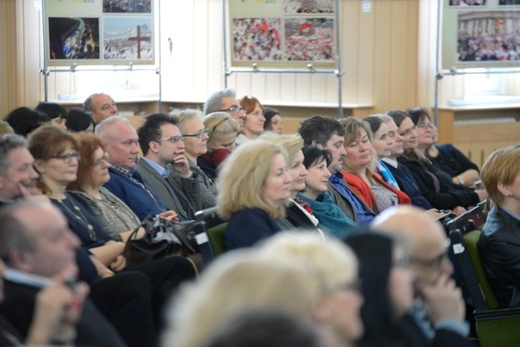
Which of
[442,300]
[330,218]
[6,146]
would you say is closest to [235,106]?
[330,218]

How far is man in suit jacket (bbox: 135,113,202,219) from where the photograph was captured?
18.0 feet

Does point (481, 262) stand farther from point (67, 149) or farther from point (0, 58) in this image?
point (0, 58)

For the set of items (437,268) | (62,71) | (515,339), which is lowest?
(515,339)

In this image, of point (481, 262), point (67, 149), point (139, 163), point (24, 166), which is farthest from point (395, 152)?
point (24, 166)

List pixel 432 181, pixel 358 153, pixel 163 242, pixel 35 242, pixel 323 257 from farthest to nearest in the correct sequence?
pixel 432 181
pixel 358 153
pixel 163 242
pixel 35 242
pixel 323 257

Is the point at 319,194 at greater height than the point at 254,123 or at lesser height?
lesser

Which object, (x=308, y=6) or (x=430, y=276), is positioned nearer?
(x=430, y=276)

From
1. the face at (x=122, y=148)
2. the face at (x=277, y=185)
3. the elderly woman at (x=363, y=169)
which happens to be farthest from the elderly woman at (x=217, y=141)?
the face at (x=277, y=185)

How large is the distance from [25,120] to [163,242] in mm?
1902

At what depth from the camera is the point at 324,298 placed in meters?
1.97

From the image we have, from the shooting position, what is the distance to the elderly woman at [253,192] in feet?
12.9

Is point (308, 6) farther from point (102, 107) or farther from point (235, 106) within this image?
point (102, 107)

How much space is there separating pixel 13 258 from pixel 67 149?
172 centimetres

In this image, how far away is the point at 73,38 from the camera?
863cm
